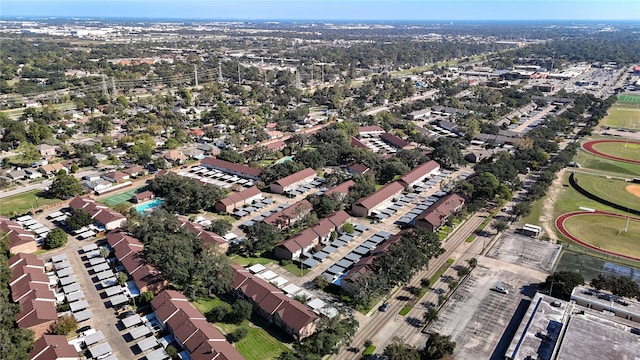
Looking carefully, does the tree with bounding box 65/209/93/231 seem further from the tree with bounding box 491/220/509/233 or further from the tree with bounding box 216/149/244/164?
the tree with bounding box 491/220/509/233

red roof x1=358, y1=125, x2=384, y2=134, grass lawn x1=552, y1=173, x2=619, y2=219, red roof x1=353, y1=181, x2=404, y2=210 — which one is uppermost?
red roof x1=358, y1=125, x2=384, y2=134

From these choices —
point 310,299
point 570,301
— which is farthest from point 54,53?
point 570,301

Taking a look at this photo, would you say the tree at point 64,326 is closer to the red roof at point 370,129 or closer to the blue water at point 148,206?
the blue water at point 148,206

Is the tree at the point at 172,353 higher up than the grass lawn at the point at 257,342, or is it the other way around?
the tree at the point at 172,353

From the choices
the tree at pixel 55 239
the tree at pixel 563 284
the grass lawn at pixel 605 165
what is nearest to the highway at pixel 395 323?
the tree at pixel 563 284

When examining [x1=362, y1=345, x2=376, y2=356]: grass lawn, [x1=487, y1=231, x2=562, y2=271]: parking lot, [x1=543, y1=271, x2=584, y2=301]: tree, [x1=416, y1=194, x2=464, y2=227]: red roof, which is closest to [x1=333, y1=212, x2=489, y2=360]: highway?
[x1=362, y1=345, x2=376, y2=356]: grass lawn

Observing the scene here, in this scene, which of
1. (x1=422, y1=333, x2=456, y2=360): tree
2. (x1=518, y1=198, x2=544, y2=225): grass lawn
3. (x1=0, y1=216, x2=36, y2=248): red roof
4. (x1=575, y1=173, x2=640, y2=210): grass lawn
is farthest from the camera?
(x1=575, y1=173, x2=640, y2=210): grass lawn
